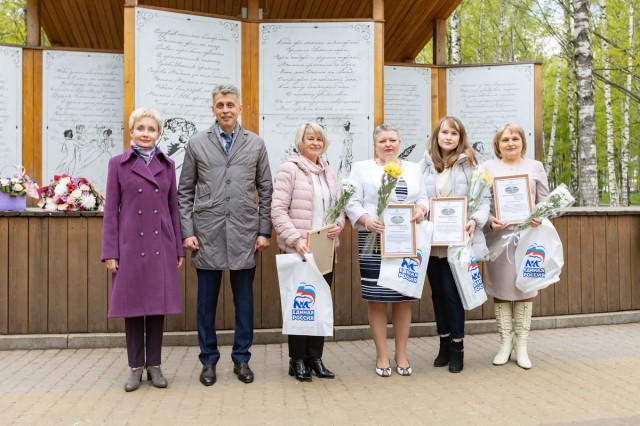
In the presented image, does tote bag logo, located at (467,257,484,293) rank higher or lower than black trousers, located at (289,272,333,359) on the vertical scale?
higher

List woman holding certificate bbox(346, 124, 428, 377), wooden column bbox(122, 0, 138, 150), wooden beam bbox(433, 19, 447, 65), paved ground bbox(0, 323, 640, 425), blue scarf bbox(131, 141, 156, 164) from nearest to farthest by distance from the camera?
paved ground bbox(0, 323, 640, 425) < blue scarf bbox(131, 141, 156, 164) < woman holding certificate bbox(346, 124, 428, 377) < wooden column bbox(122, 0, 138, 150) < wooden beam bbox(433, 19, 447, 65)

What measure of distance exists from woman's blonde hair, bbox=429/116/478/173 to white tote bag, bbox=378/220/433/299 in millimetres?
578

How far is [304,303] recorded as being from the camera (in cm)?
496

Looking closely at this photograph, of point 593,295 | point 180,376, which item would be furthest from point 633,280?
point 180,376

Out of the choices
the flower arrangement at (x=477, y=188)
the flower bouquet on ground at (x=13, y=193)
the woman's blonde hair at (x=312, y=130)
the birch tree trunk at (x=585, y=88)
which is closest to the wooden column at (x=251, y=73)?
the flower bouquet on ground at (x=13, y=193)

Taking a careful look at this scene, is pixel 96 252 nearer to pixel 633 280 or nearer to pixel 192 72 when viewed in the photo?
pixel 192 72

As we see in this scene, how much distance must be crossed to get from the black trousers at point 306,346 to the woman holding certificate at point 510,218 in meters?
1.42

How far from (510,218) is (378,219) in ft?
3.71

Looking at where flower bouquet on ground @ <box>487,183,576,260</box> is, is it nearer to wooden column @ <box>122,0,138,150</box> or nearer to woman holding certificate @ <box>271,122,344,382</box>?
woman holding certificate @ <box>271,122,344,382</box>

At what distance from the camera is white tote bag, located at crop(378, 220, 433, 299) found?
508 centimetres

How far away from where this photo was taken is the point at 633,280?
7.58m

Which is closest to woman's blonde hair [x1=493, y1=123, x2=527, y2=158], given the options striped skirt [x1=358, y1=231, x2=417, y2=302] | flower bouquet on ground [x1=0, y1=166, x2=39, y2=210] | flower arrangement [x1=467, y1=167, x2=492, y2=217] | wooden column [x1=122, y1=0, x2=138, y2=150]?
flower arrangement [x1=467, y1=167, x2=492, y2=217]

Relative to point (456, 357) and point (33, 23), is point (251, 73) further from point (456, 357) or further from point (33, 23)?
point (456, 357)

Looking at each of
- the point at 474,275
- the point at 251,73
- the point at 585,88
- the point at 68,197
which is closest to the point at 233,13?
the point at 251,73
